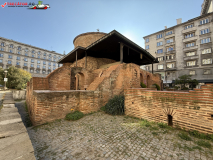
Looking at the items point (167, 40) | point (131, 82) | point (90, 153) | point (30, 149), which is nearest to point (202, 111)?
point (90, 153)

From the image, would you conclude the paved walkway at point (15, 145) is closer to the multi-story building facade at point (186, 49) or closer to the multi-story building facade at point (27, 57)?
the multi-story building facade at point (186, 49)

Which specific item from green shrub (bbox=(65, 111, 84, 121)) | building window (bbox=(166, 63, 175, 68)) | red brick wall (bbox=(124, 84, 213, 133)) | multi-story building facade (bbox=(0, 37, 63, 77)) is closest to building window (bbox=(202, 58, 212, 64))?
building window (bbox=(166, 63, 175, 68))

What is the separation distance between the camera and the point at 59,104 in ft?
14.7

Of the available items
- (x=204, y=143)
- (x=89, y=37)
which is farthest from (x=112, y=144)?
(x=89, y=37)

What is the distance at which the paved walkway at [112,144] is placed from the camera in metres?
2.26

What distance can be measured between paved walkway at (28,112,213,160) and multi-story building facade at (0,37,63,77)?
166 feet

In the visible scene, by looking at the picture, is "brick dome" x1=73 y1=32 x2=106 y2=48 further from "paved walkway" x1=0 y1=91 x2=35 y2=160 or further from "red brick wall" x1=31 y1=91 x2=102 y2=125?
"paved walkway" x1=0 y1=91 x2=35 y2=160

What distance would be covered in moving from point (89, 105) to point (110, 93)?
1.74 m

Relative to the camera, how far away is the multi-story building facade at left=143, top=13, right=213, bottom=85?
20.2 meters

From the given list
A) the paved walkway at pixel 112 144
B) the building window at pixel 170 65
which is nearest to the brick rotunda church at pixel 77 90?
the paved walkway at pixel 112 144

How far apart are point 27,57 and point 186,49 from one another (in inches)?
2308

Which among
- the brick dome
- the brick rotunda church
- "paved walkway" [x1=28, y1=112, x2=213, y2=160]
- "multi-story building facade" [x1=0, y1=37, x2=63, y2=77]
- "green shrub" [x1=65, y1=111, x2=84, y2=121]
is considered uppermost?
"multi-story building facade" [x1=0, y1=37, x2=63, y2=77]

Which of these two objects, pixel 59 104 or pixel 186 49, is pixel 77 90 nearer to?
pixel 59 104

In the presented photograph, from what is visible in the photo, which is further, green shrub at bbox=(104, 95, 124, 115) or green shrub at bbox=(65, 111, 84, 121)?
green shrub at bbox=(104, 95, 124, 115)
